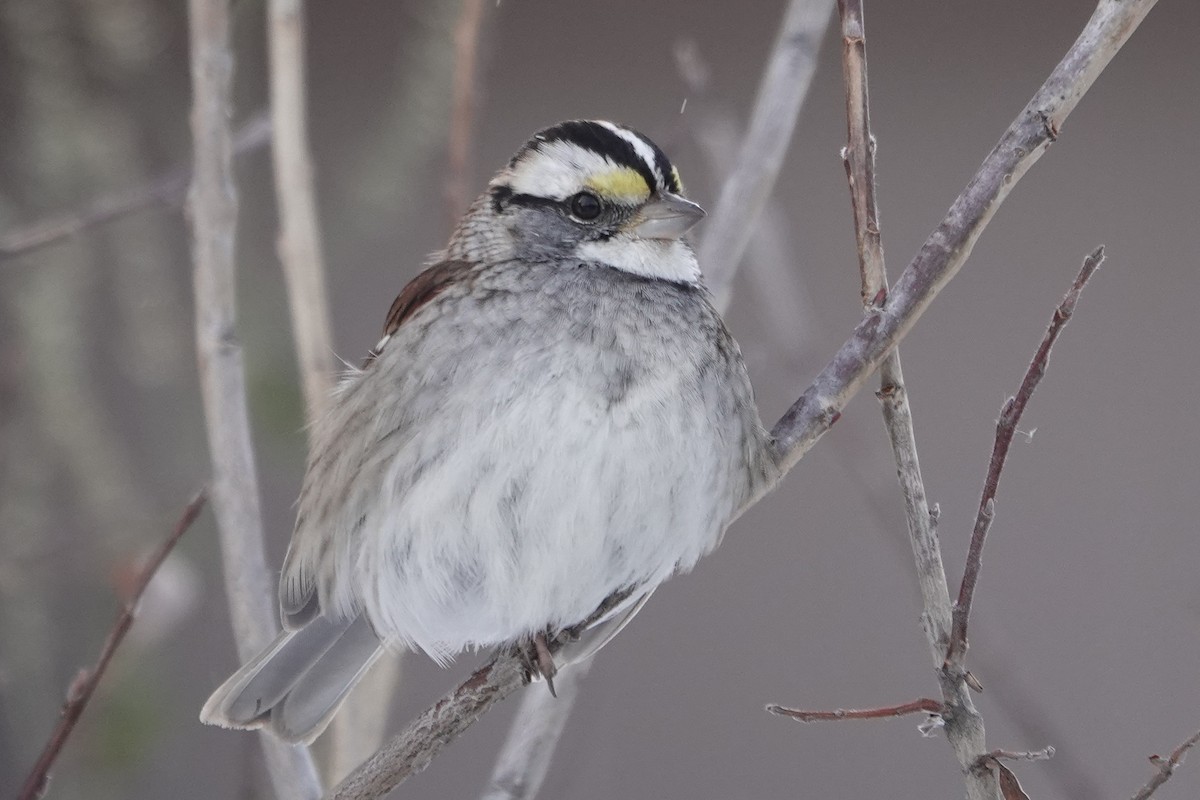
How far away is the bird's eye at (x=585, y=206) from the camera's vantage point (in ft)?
4.98

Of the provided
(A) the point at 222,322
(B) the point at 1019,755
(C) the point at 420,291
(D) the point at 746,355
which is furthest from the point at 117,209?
(D) the point at 746,355

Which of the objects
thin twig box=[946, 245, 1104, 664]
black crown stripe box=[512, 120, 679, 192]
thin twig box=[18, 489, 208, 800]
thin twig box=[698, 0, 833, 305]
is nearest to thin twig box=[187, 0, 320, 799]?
thin twig box=[18, 489, 208, 800]

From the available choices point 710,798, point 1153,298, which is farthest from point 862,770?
point 1153,298

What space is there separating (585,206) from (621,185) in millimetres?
56

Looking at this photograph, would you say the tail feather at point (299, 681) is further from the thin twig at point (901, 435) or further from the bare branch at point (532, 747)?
the thin twig at point (901, 435)

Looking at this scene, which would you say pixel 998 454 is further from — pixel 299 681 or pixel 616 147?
pixel 299 681

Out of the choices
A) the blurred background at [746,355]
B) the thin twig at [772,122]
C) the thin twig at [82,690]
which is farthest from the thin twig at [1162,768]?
the blurred background at [746,355]

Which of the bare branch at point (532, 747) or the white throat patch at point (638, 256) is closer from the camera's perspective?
the bare branch at point (532, 747)

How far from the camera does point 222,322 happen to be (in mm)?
1298

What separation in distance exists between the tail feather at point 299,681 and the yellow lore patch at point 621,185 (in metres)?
0.55

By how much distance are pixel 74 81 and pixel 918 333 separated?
1558 millimetres

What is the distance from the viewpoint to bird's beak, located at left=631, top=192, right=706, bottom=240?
1.46 m

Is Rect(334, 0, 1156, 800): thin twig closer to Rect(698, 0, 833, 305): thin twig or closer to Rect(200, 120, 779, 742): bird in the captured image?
Rect(200, 120, 779, 742): bird

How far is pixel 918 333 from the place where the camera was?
2.66 metres
